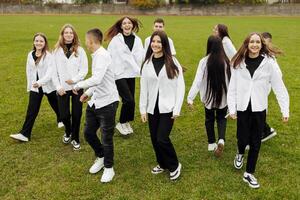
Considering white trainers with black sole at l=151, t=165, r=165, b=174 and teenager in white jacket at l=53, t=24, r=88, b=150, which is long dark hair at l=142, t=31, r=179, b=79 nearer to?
white trainers with black sole at l=151, t=165, r=165, b=174

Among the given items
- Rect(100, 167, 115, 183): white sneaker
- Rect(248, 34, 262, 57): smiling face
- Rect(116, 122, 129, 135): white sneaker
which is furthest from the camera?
Rect(116, 122, 129, 135): white sneaker

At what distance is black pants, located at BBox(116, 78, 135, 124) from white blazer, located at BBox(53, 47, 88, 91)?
100 centimetres

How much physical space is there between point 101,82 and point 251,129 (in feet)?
7.45

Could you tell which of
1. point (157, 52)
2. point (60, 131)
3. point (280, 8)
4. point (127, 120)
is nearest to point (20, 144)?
point (60, 131)

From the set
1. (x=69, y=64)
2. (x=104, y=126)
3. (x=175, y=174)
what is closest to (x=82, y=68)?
(x=69, y=64)

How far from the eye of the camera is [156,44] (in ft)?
18.5

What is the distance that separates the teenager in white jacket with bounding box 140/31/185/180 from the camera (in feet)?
18.7

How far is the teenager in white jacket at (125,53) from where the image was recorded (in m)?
7.67

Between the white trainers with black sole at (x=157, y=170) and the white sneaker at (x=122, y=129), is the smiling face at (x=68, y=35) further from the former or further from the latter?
the white trainers with black sole at (x=157, y=170)

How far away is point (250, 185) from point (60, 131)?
415 cm

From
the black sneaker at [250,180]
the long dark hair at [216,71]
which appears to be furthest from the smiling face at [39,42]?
the black sneaker at [250,180]

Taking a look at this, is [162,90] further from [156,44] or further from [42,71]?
[42,71]

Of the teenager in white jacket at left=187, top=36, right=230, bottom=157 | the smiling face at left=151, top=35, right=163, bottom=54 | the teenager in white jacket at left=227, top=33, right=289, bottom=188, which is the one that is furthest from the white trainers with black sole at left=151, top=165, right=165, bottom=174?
the smiling face at left=151, top=35, right=163, bottom=54

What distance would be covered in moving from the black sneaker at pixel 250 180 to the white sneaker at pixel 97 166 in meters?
2.22
